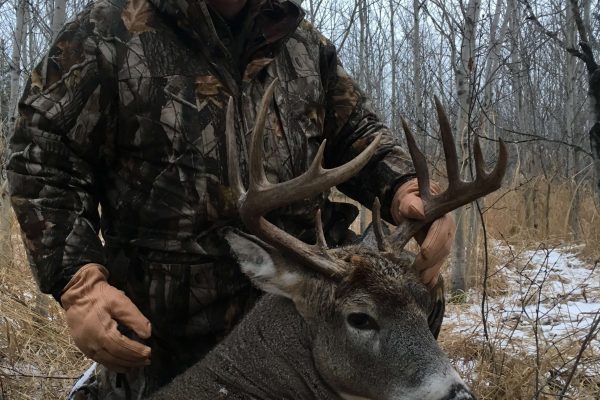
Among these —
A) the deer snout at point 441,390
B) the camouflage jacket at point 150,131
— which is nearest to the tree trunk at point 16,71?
the camouflage jacket at point 150,131

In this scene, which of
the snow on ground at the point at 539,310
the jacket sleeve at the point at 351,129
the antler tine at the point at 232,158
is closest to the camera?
the antler tine at the point at 232,158

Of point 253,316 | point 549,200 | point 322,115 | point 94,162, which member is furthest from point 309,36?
point 549,200

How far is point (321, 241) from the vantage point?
2.38 m

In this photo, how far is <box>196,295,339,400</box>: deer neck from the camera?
2.44 m

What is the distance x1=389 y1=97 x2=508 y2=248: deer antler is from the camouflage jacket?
381 millimetres

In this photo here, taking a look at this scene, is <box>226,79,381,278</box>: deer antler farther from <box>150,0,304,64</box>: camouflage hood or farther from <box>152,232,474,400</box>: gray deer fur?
<box>150,0,304,64</box>: camouflage hood

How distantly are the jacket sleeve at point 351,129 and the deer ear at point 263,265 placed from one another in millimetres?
870

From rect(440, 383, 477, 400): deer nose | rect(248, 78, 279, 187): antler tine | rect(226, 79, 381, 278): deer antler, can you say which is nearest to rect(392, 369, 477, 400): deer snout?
rect(440, 383, 477, 400): deer nose

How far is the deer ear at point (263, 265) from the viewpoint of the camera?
7.59ft

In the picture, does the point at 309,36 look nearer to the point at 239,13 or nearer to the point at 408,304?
the point at 239,13

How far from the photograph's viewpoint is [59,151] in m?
2.61

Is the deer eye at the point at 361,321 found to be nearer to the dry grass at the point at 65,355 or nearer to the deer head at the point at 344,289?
the deer head at the point at 344,289

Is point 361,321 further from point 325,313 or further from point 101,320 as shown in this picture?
point 101,320

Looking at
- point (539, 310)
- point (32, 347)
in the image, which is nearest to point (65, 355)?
point (32, 347)
